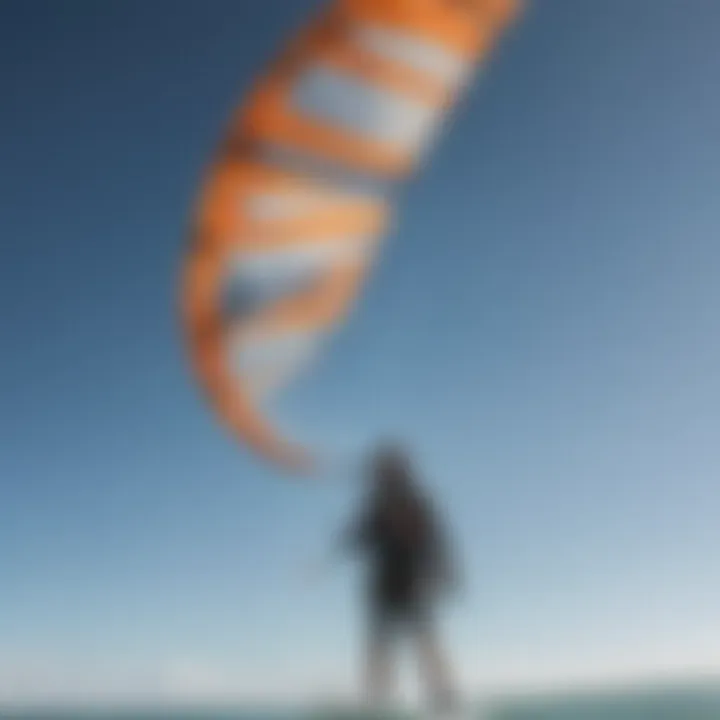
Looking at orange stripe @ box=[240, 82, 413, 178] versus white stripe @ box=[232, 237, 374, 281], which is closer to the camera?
orange stripe @ box=[240, 82, 413, 178]

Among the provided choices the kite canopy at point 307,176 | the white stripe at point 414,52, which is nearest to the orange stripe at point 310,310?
the kite canopy at point 307,176

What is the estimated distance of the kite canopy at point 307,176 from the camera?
4871mm

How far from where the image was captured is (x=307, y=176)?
5145mm

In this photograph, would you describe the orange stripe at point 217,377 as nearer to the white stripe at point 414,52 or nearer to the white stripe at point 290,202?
the white stripe at point 290,202

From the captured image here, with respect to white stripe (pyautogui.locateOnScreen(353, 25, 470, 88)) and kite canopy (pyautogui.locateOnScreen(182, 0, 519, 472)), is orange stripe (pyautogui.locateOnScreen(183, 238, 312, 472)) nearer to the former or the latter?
kite canopy (pyautogui.locateOnScreen(182, 0, 519, 472))

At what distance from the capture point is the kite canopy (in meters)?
4.87

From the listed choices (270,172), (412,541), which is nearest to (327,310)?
(270,172)

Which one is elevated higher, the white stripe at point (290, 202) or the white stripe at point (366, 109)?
the white stripe at point (366, 109)

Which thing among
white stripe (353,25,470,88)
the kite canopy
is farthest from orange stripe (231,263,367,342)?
white stripe (353,25,470,88)

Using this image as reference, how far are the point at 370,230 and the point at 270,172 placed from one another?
663 millimetres

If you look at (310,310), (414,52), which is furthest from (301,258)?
(414,52)

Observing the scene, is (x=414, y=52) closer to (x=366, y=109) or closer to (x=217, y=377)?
(x=366, y=109)

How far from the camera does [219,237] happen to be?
16.8 feet

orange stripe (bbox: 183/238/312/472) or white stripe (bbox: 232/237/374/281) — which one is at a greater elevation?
white stripe (bbox: 232/237/374/281)
